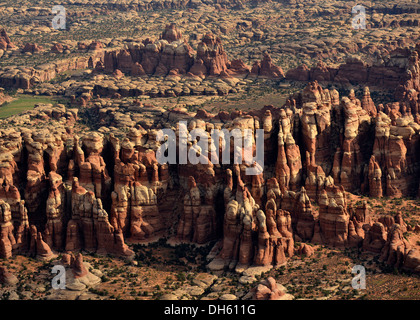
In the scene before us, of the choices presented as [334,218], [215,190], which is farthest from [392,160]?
[215,190]

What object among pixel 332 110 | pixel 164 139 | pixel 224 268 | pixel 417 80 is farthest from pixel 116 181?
pixel 417 80

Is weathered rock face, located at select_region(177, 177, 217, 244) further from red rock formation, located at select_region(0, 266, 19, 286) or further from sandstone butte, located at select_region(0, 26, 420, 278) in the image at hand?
red rock formation, located at select_region(0, 266, 19, 286)

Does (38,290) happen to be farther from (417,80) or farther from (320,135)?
(417,80)

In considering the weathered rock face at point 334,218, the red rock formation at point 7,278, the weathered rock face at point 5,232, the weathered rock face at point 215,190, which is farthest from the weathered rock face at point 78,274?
the weathered rock face at point 334,218

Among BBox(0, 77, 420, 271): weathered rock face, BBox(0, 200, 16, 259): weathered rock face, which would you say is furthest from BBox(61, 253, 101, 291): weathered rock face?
BBox(0, 200, 16, 259): weathered rock face

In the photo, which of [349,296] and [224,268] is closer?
[349,296]

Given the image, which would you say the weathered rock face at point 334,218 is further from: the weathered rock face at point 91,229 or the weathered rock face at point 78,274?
the weathered rock face at point 78,274

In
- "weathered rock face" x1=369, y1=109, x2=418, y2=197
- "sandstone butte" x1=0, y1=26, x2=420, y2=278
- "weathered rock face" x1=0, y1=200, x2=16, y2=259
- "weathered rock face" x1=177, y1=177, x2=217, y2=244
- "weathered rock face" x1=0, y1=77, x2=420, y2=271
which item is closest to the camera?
"sandstone butte" x1=0, y1=26, x2=420, y2=278
